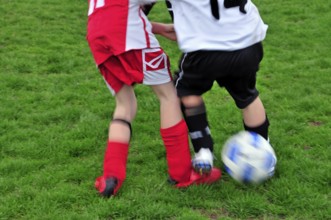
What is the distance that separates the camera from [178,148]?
3363 mm

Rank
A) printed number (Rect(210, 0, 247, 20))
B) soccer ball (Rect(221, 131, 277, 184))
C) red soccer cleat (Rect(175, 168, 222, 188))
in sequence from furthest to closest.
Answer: red soccer cleat (Rect(175, 168, 222, 188))
soccer ball (Rect(221, 131, 277, 184))
printed number (Rect(210, 0, 247, 20))

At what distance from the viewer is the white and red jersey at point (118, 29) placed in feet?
10.5

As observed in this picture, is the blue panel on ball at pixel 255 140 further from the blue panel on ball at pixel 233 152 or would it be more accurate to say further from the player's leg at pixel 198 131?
the player's leg at pixel 198 131

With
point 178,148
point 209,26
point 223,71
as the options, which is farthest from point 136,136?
point 209,26

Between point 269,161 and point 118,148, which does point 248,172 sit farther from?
point 118,148

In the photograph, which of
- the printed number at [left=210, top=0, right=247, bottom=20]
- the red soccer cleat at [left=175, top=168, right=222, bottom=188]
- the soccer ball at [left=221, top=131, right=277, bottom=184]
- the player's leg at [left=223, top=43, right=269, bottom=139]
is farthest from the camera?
the red soccer cleat at [left=175, top=168, right=222, bottom=188]

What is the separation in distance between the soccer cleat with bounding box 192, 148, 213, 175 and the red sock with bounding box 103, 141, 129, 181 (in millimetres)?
487

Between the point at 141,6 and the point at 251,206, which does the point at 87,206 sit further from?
the point at 141,6

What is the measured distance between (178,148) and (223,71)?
1.99 ft

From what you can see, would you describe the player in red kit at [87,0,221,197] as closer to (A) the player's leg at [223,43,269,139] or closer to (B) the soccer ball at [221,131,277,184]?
(B) the soccer ball at [221,131,277,184]

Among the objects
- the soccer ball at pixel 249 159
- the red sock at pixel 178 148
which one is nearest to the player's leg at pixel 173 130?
the red sock at pixel 178 148

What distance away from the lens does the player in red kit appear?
321cm

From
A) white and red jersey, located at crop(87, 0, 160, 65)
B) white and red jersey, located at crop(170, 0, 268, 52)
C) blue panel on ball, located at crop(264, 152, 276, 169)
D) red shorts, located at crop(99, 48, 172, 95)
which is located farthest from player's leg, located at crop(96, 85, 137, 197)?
blue panel on ball, located at crop(264, 152, 276, 169)

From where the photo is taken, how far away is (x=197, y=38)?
3.10m
